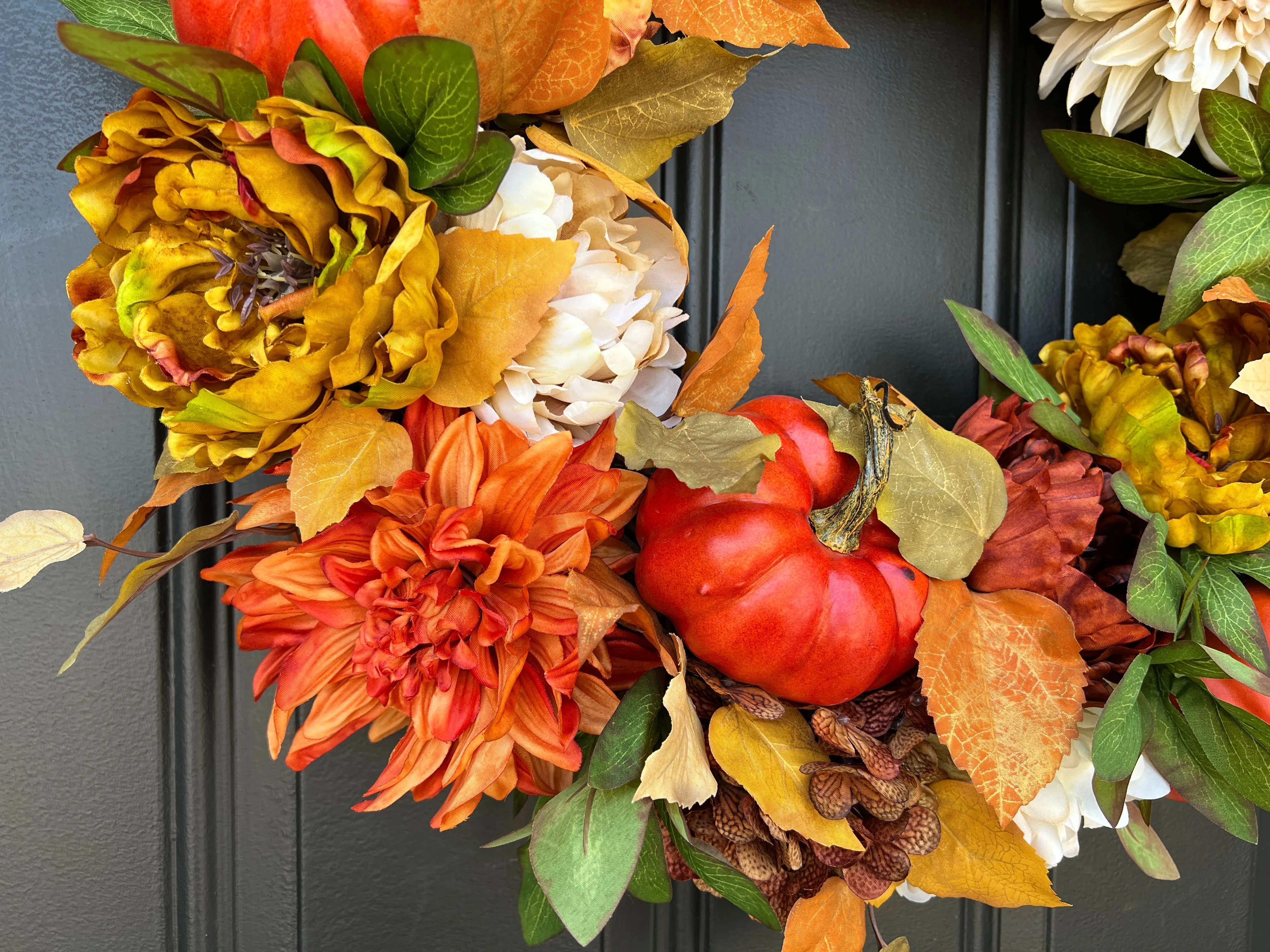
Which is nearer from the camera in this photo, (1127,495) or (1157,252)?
(1127,495)

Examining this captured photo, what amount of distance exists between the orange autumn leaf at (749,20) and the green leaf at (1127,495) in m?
0.30

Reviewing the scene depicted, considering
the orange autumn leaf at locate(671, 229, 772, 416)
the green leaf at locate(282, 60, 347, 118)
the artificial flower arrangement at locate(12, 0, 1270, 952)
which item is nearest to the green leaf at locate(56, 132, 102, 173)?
the artificial flower arrangement at locate(12, 0, 1270, 952)

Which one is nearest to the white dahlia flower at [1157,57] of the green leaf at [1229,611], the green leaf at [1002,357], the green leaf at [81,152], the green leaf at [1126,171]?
the green leaf at [1126,171]

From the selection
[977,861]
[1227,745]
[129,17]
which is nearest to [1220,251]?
[1227,745]

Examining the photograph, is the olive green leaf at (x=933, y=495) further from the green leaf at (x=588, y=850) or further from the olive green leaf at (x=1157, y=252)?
the olive green leaf at (x=1157, y=252)

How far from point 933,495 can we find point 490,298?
259mm

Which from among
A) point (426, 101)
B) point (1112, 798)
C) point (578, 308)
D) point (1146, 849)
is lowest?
point (1146, 849)

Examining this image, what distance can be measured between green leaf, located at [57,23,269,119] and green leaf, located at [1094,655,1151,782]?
529 mm

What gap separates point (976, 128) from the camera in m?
0.69

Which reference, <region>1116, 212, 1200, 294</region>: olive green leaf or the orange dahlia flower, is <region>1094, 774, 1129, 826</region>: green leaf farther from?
<region>1116, 212, 1200, 294</region>: olive green leaf

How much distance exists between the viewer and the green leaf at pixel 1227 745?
0.47 meters

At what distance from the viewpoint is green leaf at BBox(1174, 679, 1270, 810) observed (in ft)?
1.55

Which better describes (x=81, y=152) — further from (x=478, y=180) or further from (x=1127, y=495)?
(x=1127, y=495)

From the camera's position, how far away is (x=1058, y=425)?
529mm
